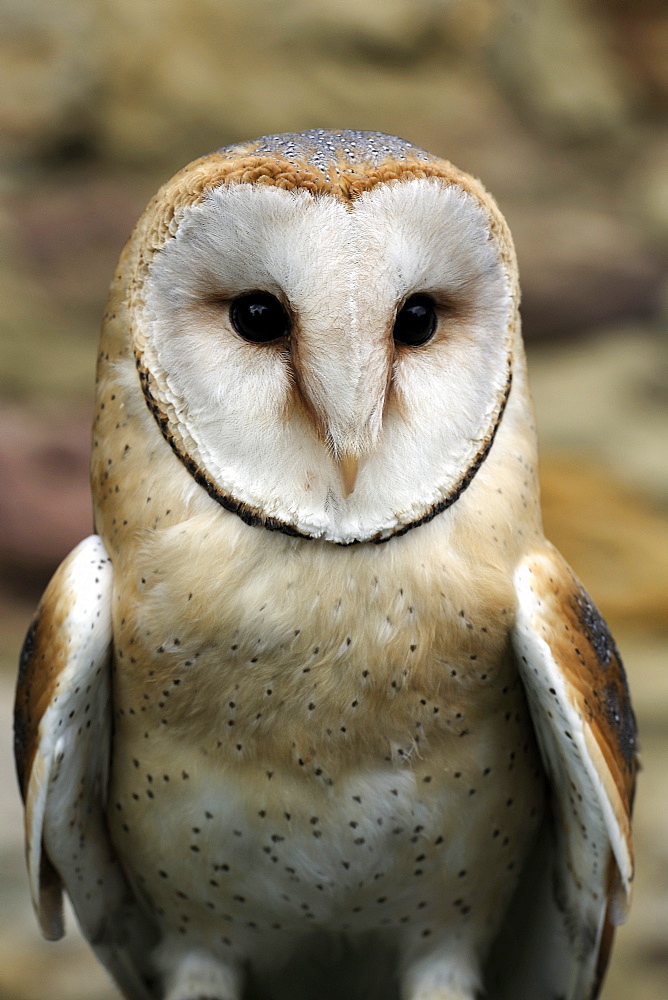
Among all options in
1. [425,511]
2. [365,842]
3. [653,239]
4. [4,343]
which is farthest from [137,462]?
[653,239]

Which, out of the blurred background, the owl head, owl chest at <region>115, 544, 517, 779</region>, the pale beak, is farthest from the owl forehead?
the blurred background

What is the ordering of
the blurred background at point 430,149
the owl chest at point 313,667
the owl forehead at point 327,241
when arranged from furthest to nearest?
the blurred background at point 430,149 < the owl chest at point 313,667 < the owl forehead at point 327,241

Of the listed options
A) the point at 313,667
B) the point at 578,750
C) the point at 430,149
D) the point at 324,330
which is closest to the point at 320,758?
the point at 313,667

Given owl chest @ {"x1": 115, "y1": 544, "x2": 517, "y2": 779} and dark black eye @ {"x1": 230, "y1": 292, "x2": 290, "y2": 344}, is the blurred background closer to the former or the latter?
owl chest @ {"x1": 115, "y1": 544, "x2": 517, "y2": 779}

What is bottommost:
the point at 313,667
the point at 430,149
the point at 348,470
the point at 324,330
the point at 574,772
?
the point at 574,772

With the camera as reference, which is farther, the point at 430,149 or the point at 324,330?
the point at 430,149

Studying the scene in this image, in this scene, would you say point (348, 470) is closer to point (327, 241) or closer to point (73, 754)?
point (327, 241)

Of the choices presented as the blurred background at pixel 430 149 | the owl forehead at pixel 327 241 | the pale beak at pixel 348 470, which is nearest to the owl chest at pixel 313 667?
the pale beak at pixel 348 470

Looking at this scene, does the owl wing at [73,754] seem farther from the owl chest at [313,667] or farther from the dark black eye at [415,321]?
the dark black eye at [415,321]
